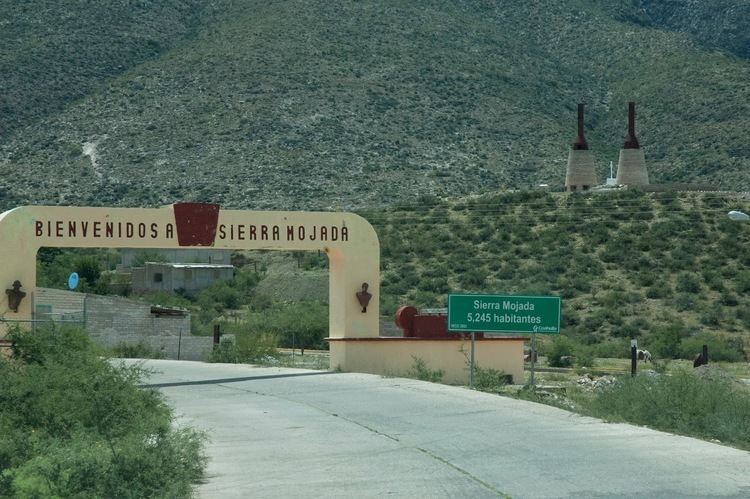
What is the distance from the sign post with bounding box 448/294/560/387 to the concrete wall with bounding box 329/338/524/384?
6209mm

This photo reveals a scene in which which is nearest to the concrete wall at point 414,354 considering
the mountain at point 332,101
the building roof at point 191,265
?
the mountain at point 332,101

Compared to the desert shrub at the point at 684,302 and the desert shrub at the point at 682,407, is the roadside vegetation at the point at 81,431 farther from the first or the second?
the desert shrub at the point at 684,302

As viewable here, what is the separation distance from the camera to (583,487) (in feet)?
50.3

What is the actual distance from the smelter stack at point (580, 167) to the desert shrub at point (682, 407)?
56.9 m

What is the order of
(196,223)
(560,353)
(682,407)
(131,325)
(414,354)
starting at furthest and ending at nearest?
(560,353) → (131,325) → (414,354) → (196,223) → (682,407)

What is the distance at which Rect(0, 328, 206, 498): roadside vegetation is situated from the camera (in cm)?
1410

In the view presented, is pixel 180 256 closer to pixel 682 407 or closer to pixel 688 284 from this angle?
pixel 688 284

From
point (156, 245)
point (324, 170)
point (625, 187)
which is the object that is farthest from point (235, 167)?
point (156, 245)

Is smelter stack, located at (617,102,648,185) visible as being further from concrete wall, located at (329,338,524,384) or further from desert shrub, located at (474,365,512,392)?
desert shrub, located at (474,365,512,392)

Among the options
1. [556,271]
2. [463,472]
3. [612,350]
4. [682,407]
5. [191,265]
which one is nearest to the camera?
[463,472]

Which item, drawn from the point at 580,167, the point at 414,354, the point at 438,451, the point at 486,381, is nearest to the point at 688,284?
the point at 580,167

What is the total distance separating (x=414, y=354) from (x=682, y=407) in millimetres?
13958

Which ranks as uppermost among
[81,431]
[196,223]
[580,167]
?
[580,167]

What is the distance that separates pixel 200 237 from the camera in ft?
111
